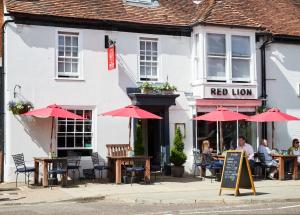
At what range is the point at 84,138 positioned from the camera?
1947cm

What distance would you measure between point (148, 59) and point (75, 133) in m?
4.14

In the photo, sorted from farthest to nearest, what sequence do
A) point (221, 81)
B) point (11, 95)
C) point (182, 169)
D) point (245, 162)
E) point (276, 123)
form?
point (276, 123) < point (221, 81) < point (182, 169) < point (11, 95) < point (245, 162)

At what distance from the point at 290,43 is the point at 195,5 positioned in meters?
4.53

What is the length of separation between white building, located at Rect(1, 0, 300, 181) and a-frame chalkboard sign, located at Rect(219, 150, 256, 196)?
584 cm

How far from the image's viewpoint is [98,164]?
18.9m

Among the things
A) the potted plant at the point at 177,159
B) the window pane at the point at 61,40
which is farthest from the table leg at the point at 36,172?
the potted plant at the point at 177,159

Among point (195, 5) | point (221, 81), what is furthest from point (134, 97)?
point (195, 5)

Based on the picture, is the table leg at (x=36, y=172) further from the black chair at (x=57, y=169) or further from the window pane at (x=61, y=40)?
the window pane at (x=61, y=40)

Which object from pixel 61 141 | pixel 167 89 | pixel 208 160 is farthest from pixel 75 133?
pixel 208 160

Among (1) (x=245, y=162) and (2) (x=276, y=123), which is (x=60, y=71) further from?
(2) (x=276, y=123)

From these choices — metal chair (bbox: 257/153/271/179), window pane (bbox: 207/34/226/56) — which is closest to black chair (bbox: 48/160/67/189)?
metal chair (bbox: 257/153/271/179)

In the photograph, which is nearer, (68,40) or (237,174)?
(237,174)

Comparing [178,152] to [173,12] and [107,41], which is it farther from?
[173,12]

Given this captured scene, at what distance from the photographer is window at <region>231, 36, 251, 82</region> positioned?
2125 cm
